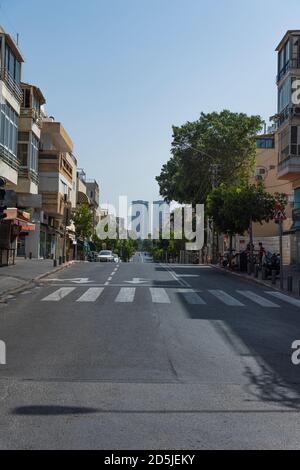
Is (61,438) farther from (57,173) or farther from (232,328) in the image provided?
(57,173)

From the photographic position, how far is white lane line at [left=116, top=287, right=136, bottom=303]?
17.9m

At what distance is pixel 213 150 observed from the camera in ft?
163

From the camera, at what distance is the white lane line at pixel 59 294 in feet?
59.6

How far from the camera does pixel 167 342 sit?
11070 millimetres

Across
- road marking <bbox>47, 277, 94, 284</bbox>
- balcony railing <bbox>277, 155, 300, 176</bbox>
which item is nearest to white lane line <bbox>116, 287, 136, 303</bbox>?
road marking <bbox>47, 277, 94, 284</bbox>

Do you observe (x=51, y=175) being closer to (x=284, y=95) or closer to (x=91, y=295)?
(x=284, y=95)

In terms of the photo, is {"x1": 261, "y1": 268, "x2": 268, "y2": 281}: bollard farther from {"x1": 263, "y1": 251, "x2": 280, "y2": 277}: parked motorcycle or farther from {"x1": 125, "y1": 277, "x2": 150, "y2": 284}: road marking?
{"x1": 125, "y1": 277, "x2": 150, "y2": 284}: road marking

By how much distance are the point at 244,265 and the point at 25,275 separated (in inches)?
514

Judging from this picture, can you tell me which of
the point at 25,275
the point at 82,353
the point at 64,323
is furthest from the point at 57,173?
the point at 82,353

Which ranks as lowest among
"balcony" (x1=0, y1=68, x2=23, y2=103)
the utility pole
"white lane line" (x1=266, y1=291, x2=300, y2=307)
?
"white lane line" (x1=266, y1=291, x2=300, y2=307)

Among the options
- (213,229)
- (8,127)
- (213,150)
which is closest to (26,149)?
(8,127)

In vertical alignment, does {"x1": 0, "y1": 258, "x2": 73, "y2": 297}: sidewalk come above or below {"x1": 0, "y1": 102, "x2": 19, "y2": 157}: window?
below

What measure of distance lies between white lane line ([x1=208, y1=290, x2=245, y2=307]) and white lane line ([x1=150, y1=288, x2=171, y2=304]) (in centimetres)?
160
